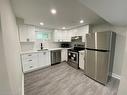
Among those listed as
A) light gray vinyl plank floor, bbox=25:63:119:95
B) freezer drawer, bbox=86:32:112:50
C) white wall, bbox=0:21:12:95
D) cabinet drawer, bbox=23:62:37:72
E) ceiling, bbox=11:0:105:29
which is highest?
ceiling, bbox=11:0:105:29

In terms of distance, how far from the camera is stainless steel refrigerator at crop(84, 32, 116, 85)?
228cm

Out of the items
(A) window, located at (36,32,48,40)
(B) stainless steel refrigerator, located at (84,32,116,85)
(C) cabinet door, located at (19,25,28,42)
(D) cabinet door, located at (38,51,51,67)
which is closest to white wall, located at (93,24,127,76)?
(B) stainless steel refrigerator, located at (84,32,116,85)

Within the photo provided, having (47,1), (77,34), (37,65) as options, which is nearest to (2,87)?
(47,1)

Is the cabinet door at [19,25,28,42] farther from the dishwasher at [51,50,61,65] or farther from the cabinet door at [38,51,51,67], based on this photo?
the dishwasher at [51,50,61,65]

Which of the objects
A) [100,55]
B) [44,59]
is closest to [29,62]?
[44,59]

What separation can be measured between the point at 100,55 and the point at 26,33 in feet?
10.9

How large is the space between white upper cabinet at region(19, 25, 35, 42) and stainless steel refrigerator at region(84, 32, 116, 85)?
276cm

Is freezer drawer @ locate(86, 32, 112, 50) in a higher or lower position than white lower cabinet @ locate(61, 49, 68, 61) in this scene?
higher

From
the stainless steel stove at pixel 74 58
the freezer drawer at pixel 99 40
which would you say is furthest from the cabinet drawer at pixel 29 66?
the freezer drawer at pixel 99 40

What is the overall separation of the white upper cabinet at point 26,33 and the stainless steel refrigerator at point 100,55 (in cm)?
276

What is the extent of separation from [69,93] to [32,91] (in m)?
1.09

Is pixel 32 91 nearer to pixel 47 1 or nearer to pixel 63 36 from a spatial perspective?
pixel 47 1

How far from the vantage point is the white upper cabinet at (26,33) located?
319cm

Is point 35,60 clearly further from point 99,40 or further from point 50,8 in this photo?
point 99,40
